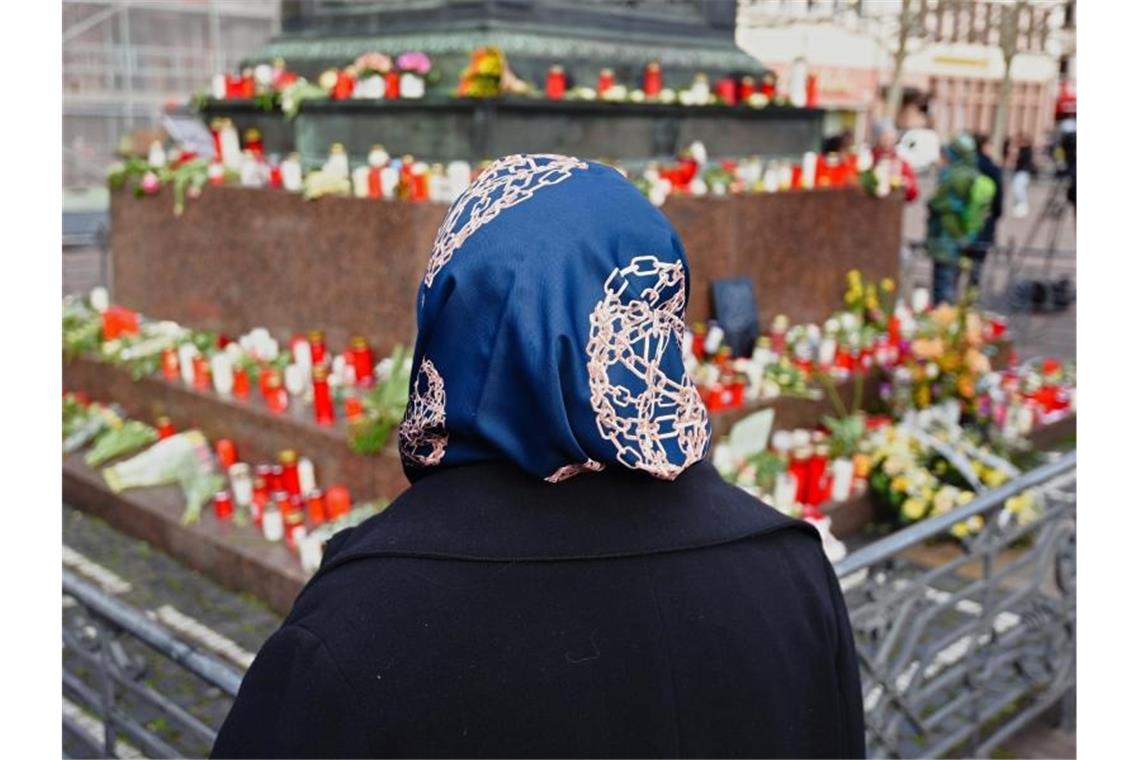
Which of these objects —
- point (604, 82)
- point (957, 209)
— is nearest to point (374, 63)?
point (604, 82)

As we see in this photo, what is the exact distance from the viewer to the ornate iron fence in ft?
9.77

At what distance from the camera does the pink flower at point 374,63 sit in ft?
19.0

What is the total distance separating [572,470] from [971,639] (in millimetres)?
2474

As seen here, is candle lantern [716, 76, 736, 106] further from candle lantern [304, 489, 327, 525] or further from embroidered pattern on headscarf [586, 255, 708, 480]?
embroidered pattern on headscarf [586, 255, 708, 480]

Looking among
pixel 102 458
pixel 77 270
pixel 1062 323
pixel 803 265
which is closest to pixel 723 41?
pixel 803 265

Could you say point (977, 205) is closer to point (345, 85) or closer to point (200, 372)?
point (345, 85)

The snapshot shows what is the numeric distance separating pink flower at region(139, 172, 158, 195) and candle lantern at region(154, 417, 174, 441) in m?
1.37

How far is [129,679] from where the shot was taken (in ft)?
9.29

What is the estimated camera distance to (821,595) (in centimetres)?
146

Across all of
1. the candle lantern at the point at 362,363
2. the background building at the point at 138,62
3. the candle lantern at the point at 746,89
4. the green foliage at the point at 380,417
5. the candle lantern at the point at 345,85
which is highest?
the background building at the point at 138,62

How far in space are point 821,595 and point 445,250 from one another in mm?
644

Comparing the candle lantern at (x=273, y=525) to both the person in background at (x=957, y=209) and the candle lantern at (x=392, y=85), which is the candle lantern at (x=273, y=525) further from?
the person in background at (x=957, y=209)

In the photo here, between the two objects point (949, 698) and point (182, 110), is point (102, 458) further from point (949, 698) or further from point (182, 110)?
point (182, 110)

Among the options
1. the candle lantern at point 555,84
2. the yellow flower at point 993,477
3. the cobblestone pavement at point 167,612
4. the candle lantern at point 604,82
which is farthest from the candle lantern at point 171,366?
the yellow flower at point 993,477
